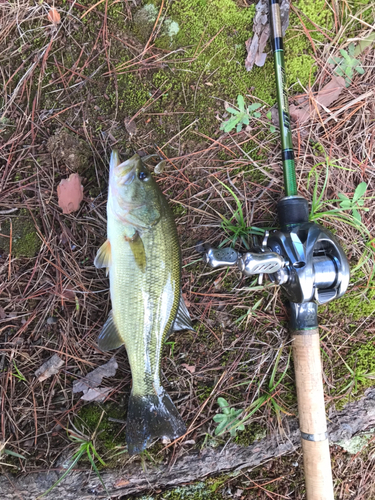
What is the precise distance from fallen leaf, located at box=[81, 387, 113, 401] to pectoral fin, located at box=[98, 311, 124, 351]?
454mm

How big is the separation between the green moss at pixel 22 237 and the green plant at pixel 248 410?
1.97 metres

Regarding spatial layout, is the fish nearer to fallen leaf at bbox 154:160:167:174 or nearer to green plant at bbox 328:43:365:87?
fallen leaf at bbox 154:160:167:174

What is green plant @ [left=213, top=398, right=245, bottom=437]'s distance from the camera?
8.79ft

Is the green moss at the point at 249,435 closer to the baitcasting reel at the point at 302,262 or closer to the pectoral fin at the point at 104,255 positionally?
the baitcasting reel at the point at 302,262

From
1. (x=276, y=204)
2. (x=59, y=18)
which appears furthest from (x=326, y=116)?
(x=59, y=18)

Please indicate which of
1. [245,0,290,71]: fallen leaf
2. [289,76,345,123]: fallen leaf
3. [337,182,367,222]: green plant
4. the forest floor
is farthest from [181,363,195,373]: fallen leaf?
[245,0,290,71]: fallen leaf

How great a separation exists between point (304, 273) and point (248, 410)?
52.6 inches

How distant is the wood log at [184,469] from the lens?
2457mm

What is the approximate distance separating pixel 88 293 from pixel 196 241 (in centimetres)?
97

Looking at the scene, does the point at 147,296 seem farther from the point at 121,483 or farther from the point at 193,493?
the point at 193,493

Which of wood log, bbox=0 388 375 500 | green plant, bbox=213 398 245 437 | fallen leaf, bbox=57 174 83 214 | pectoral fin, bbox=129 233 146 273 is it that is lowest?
wood log, bbox=0 388 375 500

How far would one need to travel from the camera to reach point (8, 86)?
101 inches

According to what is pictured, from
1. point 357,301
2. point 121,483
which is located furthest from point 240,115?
point 121,483

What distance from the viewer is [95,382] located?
102 inches
